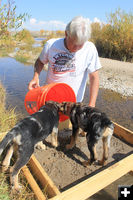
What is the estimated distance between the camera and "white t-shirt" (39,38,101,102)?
133 inches

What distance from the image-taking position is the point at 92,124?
9.41 feet

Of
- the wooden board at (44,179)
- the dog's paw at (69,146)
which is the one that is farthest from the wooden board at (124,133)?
the wooden board at (44,179)

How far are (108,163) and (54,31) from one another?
21777 millimetres

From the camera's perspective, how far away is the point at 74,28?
269cm

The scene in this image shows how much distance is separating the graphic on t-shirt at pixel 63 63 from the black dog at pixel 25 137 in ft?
3.24

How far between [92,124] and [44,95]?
1069mm

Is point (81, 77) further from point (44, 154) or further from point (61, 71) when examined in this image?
point (44, 154)

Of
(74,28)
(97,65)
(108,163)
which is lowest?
(108,163)

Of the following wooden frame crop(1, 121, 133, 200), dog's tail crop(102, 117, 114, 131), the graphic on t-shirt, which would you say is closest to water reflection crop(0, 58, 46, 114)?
the graphic on t-shirt

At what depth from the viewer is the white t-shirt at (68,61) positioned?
11.1ft

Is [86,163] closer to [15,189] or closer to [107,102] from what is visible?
[15,189]

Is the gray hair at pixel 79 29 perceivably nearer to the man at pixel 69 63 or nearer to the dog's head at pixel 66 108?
the man at pixel 69 63

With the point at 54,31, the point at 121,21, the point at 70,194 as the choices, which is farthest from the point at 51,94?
the point at 54,31

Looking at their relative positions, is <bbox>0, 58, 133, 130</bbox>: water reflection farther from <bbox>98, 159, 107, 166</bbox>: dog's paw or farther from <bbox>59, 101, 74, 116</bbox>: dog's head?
<bbox>59, 101, 74, 116</bbox>: dog's head
